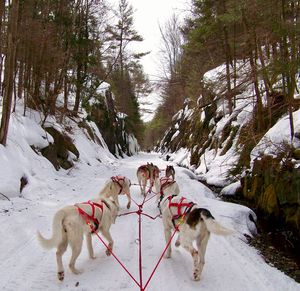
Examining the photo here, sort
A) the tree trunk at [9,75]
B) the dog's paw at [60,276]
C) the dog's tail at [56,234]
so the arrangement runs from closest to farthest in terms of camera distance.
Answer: the dog's tail at [56,234]
the dog's paw at [60,276]
the tree trunk at [9,75]

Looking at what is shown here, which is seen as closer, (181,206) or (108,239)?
(181,206)

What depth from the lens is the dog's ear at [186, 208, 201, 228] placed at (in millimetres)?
4637

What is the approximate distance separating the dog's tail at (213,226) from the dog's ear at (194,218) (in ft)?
0.27

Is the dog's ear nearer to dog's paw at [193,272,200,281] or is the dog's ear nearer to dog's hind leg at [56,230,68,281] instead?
dog's paw at [193,272,200,281]

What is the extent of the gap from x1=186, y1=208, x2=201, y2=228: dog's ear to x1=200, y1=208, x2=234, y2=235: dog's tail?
8cm

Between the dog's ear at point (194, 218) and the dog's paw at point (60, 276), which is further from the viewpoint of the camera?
the dog's ear at point (194, 218)

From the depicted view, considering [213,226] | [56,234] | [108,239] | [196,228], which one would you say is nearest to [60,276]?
[56,234]

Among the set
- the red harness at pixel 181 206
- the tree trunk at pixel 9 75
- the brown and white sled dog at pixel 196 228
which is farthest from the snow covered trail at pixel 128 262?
the tree trunk at pixel 9 75

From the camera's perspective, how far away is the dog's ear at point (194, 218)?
464 centimetres

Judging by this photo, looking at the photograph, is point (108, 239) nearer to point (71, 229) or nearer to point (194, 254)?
point (71, 229)

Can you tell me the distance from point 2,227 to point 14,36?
6775mm

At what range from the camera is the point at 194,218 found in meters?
4.67

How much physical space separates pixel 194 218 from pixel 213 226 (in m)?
0.39

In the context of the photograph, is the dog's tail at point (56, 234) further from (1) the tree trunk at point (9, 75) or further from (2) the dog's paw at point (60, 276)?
(1) the tree trunk at point (9, 75)
